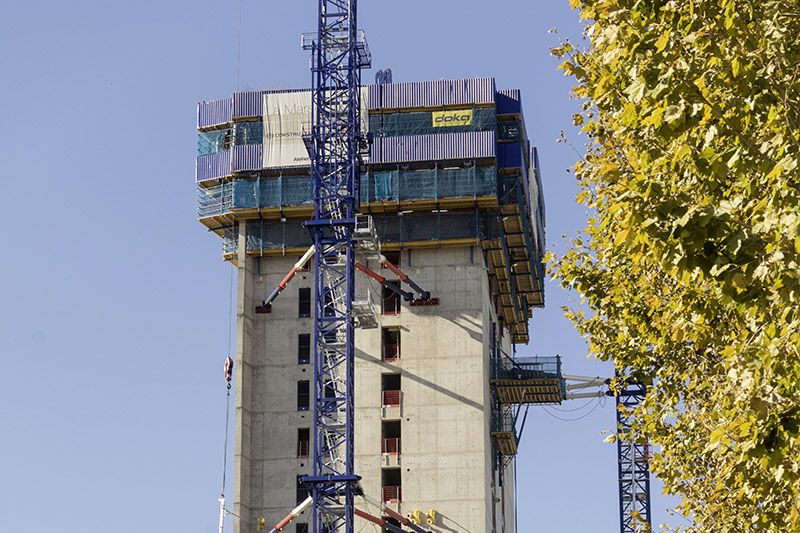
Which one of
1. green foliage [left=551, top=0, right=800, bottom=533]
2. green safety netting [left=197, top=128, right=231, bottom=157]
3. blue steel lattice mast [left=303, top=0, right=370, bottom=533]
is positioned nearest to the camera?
green foliage [left=551, top=0, right=800, bottom=533]

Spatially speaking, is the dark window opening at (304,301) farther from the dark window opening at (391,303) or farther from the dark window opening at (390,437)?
the dark window opening at (390,437)

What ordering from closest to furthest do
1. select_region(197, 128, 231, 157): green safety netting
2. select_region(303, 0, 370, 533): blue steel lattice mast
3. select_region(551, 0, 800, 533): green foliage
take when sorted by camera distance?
select_region(551, 0, 800, 533): green foliage
select_region(303, 0, 370, 533): blue steel lattice mast
select_region(197, 128, 231, 157): green safety netting

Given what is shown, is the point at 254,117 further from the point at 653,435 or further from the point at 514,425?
the point at 653,435

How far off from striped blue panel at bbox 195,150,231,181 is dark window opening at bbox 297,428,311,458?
2203 centimetres

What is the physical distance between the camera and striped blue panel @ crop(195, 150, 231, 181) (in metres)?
139

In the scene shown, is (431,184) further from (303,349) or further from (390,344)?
(303,349)

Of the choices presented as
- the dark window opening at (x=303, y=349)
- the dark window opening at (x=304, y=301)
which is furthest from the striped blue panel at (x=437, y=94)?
the dark window opening at (x=303, y=349)

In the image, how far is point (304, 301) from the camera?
134m

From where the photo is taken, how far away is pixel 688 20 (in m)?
30.9

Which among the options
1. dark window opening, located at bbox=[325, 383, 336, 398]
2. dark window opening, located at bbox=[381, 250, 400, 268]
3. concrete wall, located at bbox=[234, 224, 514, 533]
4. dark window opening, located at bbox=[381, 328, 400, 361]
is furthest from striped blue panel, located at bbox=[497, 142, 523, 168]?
dark window opening, located at bbox=[325, 383, 336, 398]

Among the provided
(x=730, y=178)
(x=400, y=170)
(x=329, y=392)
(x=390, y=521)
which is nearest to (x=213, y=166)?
(x=400, y=170)

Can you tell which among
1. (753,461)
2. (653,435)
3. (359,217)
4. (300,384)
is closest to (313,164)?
(359,217)

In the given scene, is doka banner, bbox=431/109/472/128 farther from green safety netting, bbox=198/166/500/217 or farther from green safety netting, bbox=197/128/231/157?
green safety netting, bbox=197/128/231/157

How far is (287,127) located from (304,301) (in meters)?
14.6
